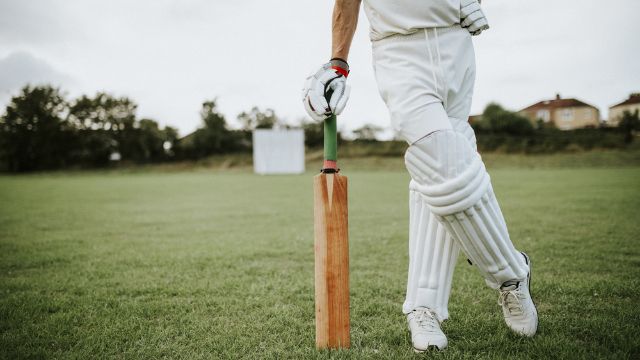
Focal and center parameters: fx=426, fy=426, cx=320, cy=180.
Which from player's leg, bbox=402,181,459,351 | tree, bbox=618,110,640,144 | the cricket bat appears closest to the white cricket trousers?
the cricket bat

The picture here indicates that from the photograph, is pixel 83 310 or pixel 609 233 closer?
pixel 83 310

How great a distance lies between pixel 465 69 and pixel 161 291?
2458mm

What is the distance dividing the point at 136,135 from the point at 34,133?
11576mm

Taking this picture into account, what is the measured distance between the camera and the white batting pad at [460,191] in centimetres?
161

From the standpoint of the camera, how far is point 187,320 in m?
2.41

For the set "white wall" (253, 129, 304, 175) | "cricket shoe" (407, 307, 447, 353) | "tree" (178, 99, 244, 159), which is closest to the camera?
"cricket shoe" (407, 307, 447, 353)

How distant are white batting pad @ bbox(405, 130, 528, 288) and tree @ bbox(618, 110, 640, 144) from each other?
40.4 m

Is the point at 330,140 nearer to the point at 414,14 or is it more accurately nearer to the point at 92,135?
the point at 414,14

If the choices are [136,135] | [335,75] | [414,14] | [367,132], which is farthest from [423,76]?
[136,135]

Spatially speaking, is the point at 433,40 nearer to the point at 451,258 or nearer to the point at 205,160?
the point at 451,258

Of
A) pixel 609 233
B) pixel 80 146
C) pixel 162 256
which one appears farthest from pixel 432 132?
pixel 80 146

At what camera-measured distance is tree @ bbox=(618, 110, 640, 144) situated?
34.9 meters

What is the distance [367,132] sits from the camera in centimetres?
5100

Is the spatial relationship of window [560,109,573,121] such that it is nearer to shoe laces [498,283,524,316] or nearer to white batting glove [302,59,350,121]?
shoe laces [498,283,524,316]
